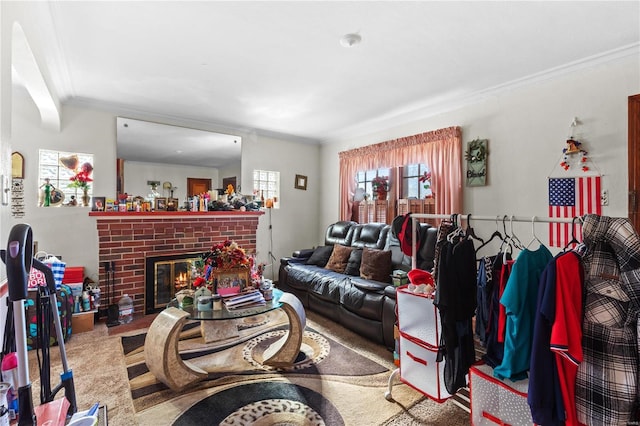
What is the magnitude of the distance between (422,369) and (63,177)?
4.03m

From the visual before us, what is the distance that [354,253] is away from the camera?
3908 millimetres

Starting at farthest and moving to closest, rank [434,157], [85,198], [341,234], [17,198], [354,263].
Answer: [341,234] < [354,263] < [434,157] < [85,198] < [17,198]

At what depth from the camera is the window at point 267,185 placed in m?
4.84

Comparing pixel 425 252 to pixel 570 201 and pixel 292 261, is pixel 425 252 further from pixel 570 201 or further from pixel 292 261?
pixel 292 261

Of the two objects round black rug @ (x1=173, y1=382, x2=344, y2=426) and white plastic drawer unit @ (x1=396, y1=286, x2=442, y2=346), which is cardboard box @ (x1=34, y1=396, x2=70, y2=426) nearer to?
round black rug @ (x1=173, y1=382, x2=344, y2=426)

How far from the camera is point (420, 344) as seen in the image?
192cm

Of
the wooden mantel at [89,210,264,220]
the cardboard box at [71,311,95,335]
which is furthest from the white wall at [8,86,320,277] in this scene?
the cardboard box at [71,311,95,335]

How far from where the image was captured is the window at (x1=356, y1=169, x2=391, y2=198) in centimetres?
445

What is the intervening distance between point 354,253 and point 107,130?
3.31 metres

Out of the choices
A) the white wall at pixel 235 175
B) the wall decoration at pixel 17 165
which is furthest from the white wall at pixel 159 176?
the wall decoration at pixel 17 165

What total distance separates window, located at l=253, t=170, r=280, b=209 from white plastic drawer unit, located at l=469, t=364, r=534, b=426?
3840 millimetres

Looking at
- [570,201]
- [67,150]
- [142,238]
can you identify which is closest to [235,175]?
[142,238]

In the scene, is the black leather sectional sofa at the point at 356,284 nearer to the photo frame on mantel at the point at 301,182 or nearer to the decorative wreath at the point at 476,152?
the decorative wreath at the point at 476,152

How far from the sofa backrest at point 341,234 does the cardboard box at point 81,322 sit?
299 centimetres
